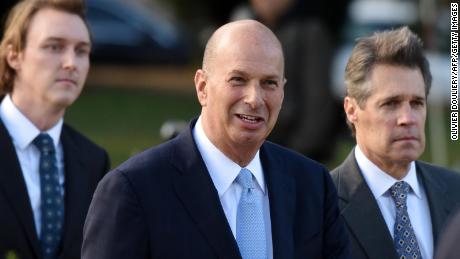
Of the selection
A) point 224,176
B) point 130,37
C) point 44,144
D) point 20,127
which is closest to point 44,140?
point 44,144

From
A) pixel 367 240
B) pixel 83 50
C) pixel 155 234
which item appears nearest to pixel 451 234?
pixel 155 234

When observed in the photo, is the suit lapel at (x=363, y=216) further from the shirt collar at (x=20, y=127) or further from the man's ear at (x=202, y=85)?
the shirt collar at (x=20, y=127)

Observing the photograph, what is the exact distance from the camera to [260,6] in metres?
9.60

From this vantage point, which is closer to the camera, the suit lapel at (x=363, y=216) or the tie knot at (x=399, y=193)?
the suit lapel at (x=363, y=216)

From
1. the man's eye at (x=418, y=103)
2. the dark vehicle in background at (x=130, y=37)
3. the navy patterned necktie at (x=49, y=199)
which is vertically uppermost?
the dark vehicle in background at (x=130, y=37)

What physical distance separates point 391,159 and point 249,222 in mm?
1085

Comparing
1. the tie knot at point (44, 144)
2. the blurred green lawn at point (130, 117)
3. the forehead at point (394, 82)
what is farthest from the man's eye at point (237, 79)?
the blurred green lawn at point (130, 117)

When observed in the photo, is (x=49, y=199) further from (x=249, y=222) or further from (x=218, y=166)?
(x=249, y=222)

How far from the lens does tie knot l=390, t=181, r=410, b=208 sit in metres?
5.90

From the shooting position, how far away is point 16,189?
6457mm

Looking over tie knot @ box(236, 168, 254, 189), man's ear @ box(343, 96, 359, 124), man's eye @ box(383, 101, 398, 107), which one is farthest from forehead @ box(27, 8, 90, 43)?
tie knot @ box(236, 168, 254, 189)

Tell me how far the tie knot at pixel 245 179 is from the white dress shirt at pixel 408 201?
933mm

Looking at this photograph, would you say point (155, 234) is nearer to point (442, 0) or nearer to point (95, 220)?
point (95, 220)

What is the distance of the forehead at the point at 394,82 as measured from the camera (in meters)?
5.86
